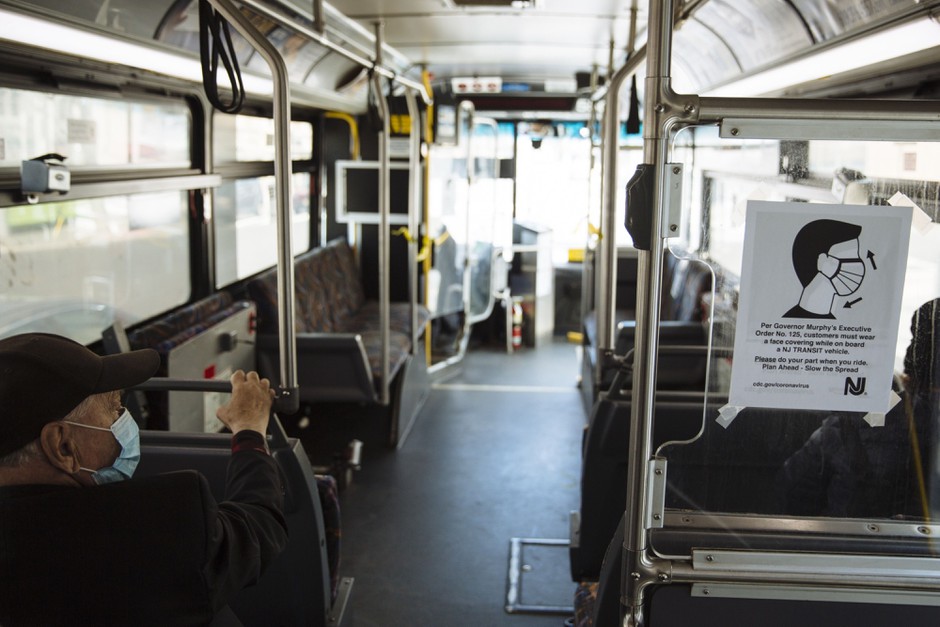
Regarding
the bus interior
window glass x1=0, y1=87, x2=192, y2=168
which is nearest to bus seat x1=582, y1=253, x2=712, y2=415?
the bus interior

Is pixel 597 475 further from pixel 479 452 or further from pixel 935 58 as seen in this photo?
pixel 479 452

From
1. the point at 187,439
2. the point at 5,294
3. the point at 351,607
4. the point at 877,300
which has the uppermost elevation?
the point at 877,300

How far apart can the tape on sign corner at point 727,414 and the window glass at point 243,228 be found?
11.8ft

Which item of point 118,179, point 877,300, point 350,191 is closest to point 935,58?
point 877,300

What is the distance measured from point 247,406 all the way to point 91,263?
2.10 metres

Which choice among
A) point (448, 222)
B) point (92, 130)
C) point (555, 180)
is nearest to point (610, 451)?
point (92, 130)

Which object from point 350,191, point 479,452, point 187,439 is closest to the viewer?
point 187,439

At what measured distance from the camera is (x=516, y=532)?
453 centimetres

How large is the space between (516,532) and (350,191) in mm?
4003

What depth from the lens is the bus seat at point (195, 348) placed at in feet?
12.6

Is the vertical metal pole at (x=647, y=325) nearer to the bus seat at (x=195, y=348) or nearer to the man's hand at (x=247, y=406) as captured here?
the man's hand at (x=247, y=406)

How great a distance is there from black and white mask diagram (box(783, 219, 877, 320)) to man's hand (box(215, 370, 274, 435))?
1.21 meters

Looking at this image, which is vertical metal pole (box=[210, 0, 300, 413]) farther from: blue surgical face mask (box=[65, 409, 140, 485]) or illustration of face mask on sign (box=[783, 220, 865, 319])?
illustration of face mask on sign (box=[783, 220, 865, 319])

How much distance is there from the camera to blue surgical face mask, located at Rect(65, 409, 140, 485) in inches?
Answer: 67.0
